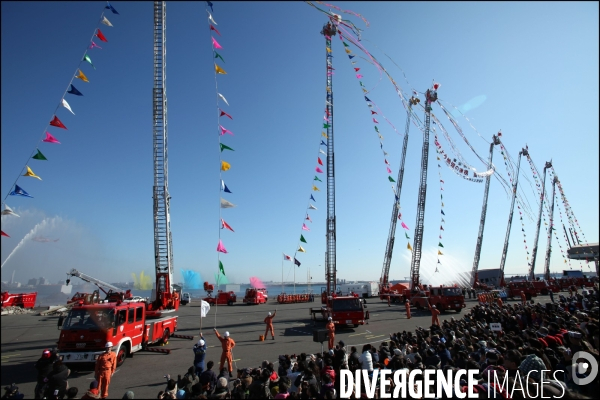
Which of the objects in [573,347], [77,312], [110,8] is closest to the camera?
[573,347]

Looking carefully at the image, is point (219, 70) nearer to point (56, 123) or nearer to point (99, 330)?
point (56, 123)

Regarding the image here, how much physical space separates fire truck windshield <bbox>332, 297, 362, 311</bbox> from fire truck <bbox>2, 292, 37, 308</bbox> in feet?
103

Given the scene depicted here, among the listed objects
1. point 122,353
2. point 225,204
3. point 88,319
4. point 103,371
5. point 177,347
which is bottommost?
point 177,347

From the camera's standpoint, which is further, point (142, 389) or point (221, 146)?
point (221, 146)

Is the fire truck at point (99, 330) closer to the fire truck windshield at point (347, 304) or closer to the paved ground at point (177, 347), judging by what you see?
the paved ground at point (177, 347)

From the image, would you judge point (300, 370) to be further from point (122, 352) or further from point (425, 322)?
point (425, 322)

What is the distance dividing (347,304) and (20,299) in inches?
1348

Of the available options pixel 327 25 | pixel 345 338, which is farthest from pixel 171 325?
pixel 327 25

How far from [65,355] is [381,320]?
63.6 feet

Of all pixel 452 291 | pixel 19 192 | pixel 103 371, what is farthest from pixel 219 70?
pixel 452 291

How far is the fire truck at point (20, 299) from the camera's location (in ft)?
104

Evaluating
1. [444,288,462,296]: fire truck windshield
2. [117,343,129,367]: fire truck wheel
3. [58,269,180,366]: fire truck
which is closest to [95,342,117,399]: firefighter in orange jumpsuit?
[58,269,180,366]: fire truck

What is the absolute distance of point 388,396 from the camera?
5996mm

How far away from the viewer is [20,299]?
33.7 m
